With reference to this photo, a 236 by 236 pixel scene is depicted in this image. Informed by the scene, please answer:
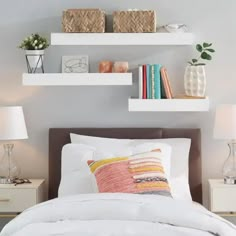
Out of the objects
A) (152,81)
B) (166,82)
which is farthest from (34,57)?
(166,82)

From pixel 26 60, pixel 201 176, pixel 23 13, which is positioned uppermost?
pixel 23 13

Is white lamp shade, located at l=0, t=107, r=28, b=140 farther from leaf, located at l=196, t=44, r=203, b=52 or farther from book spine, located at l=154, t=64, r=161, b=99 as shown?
leaf, located at l=196, t=44, r=203, b=52

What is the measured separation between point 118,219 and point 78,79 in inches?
63.9

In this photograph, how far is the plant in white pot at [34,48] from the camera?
5066 millimetres

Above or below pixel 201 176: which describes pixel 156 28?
above

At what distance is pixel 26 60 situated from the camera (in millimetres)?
5219

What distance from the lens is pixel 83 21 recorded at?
198 inches

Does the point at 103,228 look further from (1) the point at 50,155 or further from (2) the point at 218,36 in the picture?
(2) the point at 218,36

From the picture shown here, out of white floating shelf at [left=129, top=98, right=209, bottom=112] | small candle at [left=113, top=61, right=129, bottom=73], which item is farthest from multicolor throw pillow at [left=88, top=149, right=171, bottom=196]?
small candle at [left=113, top=61, right=129, bottom=73]

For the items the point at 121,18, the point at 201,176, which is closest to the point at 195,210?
the point at 201,176

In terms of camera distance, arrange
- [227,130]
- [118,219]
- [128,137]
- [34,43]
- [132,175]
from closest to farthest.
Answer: [118,219]
[132,175]
[227,130]
[34,43]
[128,137]

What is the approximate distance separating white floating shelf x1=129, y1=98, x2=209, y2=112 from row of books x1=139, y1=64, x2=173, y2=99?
0.04 meters

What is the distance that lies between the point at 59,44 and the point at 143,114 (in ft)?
2.66

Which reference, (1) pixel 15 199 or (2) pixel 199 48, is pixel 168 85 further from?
(1) pixel 15 199
